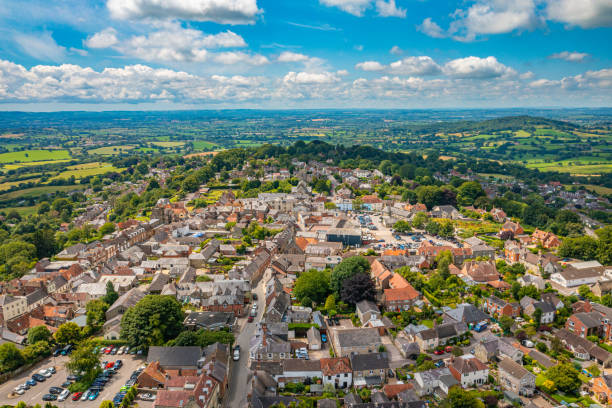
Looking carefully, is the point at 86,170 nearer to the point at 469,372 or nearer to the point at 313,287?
Result: the point at 313,287

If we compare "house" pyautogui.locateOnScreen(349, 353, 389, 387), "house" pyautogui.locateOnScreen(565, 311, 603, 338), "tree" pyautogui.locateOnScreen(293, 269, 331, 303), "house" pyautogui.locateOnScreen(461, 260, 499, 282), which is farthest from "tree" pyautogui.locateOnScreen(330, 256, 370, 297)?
"house" pyautogui.locateOnScreen(565, 311, 603, 338)

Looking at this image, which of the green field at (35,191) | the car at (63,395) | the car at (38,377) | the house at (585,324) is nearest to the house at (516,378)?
the house at (585,324)

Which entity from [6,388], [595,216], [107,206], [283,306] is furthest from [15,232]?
[595,216]

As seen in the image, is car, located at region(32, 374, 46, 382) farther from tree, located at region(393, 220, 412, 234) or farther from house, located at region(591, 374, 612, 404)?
tree, located at region(393, 220, 412, 234)

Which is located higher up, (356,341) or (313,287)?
(313,287)

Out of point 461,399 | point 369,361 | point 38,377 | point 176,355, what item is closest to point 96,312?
point 38,377

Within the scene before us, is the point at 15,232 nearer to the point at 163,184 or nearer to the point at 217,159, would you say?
the point at 163,184

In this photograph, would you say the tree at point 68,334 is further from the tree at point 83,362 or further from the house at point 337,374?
the house at point 337,374
